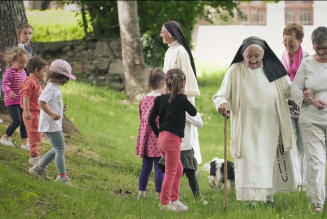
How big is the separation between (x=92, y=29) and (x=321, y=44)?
13067mm

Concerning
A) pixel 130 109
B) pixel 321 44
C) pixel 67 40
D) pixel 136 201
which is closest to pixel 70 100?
pixel 130 109

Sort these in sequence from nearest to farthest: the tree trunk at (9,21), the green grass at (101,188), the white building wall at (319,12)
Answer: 1. the green grass at (101,188)
2. the tree trunk at (9,21)
3. the white building wall at (319,12)

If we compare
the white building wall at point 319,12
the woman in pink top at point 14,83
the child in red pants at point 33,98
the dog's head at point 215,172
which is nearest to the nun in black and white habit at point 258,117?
the dog's head at point 215,172

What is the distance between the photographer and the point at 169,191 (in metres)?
7.06

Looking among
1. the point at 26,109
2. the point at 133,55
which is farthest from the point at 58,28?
the point at 26,109

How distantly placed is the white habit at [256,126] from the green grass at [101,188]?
1.03ft

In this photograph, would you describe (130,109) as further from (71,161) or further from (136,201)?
(136,201)

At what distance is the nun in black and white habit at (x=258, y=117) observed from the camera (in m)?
7.41

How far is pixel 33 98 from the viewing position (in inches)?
335

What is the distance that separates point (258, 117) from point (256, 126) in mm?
100

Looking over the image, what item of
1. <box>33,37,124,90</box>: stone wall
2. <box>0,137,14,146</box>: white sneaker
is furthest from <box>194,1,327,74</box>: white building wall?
<box>0,137,14,146</box>: white sneaker

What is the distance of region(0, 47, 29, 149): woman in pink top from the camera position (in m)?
8.99

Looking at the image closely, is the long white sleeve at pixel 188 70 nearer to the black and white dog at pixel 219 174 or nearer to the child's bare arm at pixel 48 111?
the black and white dog at pixel 219 174

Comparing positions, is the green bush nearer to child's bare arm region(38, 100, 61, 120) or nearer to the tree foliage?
the tree foliage
